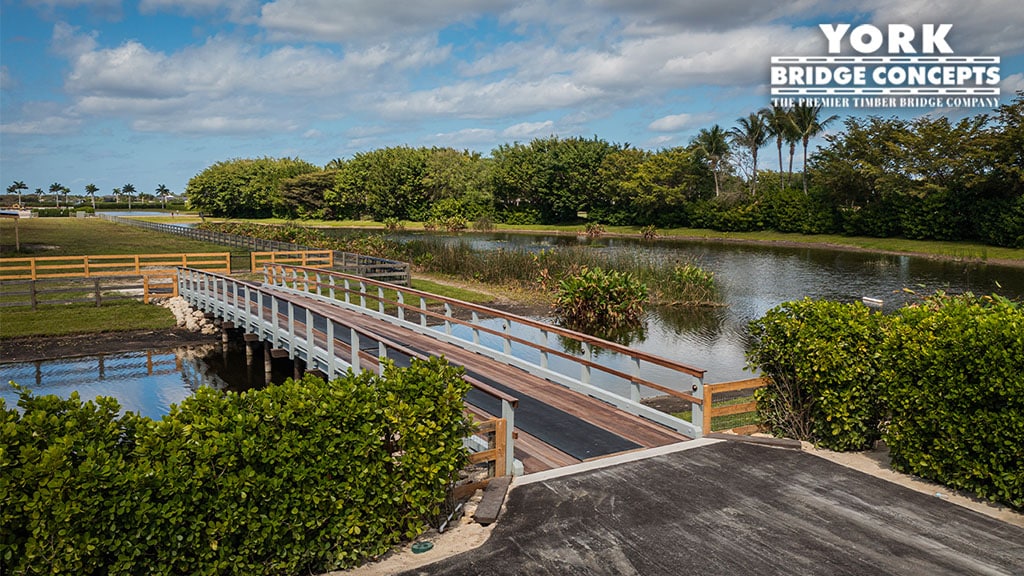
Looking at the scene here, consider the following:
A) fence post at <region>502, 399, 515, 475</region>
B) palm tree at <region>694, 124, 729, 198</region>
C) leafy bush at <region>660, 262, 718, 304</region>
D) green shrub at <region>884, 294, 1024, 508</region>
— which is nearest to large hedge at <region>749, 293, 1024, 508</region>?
green shrub at <region>884, 294, 1024, 508</region>

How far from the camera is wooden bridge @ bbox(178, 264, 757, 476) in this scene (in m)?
8.64

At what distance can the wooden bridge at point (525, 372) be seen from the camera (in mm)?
8641

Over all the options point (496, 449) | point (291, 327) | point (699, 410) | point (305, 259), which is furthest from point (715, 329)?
point (305, 259)

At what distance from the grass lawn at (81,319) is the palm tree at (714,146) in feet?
186

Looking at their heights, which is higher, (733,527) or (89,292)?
(89,292)

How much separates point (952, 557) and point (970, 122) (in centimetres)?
5392

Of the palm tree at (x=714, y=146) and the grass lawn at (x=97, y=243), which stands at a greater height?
the palm tree at (x=714, y=146)

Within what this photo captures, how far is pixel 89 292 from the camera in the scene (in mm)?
26031

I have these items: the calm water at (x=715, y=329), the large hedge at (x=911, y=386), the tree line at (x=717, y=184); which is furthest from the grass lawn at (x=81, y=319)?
the tree line at (x=717, y=184)

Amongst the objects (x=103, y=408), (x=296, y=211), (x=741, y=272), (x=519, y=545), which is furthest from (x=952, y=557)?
(x=296, y=211)

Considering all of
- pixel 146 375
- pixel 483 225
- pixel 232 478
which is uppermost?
pixel 483 225

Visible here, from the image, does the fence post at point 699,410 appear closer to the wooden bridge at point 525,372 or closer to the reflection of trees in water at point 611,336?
the wooden bridge at point 525,372

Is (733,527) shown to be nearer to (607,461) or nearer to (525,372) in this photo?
(607,461)

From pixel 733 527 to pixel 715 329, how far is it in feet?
53.6
